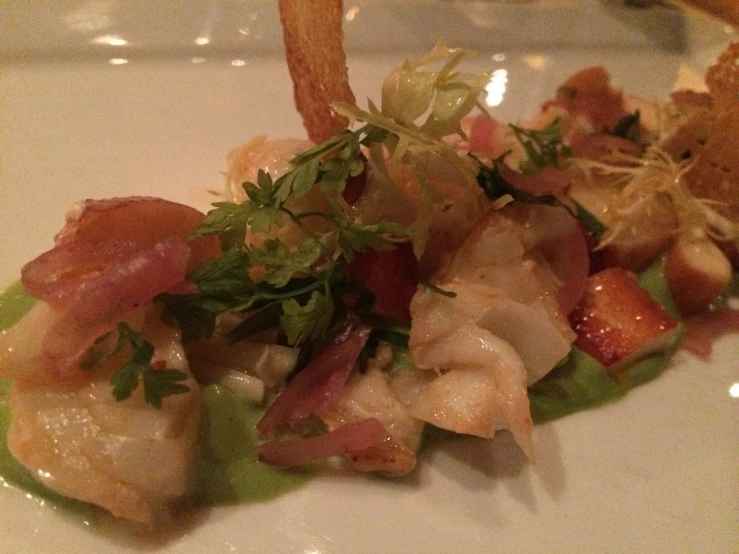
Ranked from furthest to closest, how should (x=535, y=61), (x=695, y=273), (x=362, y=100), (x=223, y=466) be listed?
1. (x=535, y=61)
2. (x=362, y=100)
3. (x=695, y=273)
4. (x=223, y=466)

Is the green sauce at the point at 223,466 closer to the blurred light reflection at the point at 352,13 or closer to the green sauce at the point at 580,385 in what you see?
the green sauce at the point at 580,385

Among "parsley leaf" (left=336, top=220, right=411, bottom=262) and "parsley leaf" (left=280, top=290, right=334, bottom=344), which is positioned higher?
"parsley leaf" (left=336, top=220, right=411, bottom=262)

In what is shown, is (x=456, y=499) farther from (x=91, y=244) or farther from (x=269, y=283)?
(x=91, y=244)

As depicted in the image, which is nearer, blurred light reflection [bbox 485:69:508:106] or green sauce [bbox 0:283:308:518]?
green sauce [bbox 0:283:308:518]

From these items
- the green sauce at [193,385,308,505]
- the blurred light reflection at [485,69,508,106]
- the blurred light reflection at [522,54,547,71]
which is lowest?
the green sauce at [193,385,308,505]

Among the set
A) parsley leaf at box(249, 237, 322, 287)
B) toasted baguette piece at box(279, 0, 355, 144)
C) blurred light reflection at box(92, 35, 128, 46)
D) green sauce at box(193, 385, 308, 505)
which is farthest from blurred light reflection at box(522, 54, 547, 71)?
green sauce at box(193, 385, 308, 505)

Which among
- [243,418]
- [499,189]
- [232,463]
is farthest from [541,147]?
[232,463]

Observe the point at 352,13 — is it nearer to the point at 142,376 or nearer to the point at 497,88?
the point at 497,88

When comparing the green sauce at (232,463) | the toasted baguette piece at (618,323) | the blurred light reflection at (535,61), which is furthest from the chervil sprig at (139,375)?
the blurred light reflection at (535,61)

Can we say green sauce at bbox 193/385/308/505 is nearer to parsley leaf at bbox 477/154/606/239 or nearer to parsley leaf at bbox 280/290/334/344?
parsley leaf at bbox 280/290/334/344
